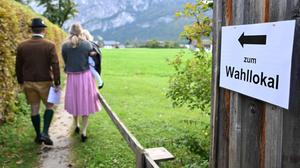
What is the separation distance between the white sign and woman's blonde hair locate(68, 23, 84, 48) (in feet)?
13.9

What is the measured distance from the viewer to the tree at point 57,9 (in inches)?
1786

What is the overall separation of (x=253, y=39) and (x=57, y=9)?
47.0m

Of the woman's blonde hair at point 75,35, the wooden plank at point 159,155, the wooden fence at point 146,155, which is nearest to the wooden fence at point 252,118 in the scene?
the wooden fence at point 146,155

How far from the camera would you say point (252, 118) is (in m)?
1.97

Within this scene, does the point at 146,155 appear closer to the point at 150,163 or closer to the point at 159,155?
the point at 150,163

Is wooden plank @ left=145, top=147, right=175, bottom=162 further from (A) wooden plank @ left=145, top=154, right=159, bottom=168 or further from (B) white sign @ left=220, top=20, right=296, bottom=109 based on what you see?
(B) white sign @ left=220, top=20, right=296, bottom=109

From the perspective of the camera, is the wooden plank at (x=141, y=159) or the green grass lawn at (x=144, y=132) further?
the green grass lawn at (x=144, y=132)

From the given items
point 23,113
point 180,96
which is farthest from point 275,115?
point 23,113

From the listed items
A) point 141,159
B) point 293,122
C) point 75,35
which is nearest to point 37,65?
point 75,35

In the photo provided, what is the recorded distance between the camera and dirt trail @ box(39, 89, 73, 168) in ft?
17.8

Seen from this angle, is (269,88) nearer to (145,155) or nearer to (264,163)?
Result: (264,163)

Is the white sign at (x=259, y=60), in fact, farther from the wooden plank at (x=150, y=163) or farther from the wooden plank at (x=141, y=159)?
the wooden plank at (x=141, y=159)

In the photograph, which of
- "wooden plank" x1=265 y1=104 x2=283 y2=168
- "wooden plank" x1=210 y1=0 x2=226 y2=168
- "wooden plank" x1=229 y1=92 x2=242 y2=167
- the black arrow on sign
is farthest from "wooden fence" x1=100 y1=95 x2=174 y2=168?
the black arrow on sign

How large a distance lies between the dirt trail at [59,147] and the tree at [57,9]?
39757 mm
